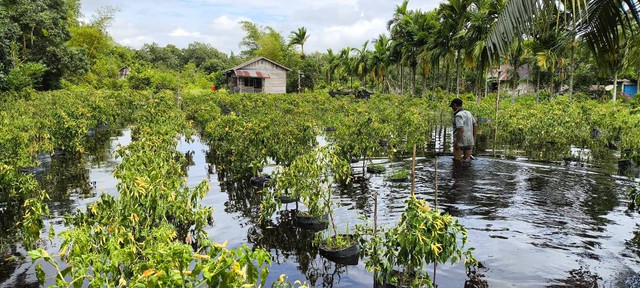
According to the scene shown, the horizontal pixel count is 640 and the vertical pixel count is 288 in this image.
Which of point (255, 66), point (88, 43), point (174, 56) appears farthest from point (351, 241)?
point (174, 56)

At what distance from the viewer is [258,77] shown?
52.4 m

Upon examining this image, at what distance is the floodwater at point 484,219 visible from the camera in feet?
19.6

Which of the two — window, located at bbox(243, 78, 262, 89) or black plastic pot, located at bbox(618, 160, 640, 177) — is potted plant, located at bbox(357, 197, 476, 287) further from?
window, located at bbox(243, 78, 262, 89)

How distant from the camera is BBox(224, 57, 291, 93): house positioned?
170 ft

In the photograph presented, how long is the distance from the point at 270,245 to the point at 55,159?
31.9 feet

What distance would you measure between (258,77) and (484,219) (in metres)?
46.1

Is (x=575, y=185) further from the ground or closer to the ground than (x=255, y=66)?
closer to the ground

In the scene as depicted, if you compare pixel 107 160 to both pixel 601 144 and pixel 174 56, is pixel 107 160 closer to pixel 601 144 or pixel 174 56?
pixel 601 144

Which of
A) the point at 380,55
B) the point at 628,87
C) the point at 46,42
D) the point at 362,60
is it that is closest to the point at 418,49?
the point at 380,55

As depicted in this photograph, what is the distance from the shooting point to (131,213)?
486 centimetres

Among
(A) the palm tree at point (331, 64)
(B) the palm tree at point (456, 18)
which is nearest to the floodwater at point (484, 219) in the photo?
(B) the palm tree at point (456, 18)

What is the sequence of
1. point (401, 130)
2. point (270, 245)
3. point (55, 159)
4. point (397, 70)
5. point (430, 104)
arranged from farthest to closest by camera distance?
1. point (397, 70)
2. point (430, 104)
3. point (401, 130)
4. point (55, 159)
5. point (270, 245)

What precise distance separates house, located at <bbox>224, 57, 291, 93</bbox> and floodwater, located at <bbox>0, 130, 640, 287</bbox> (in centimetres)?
3931

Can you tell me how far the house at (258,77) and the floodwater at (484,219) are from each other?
39.3 metres
